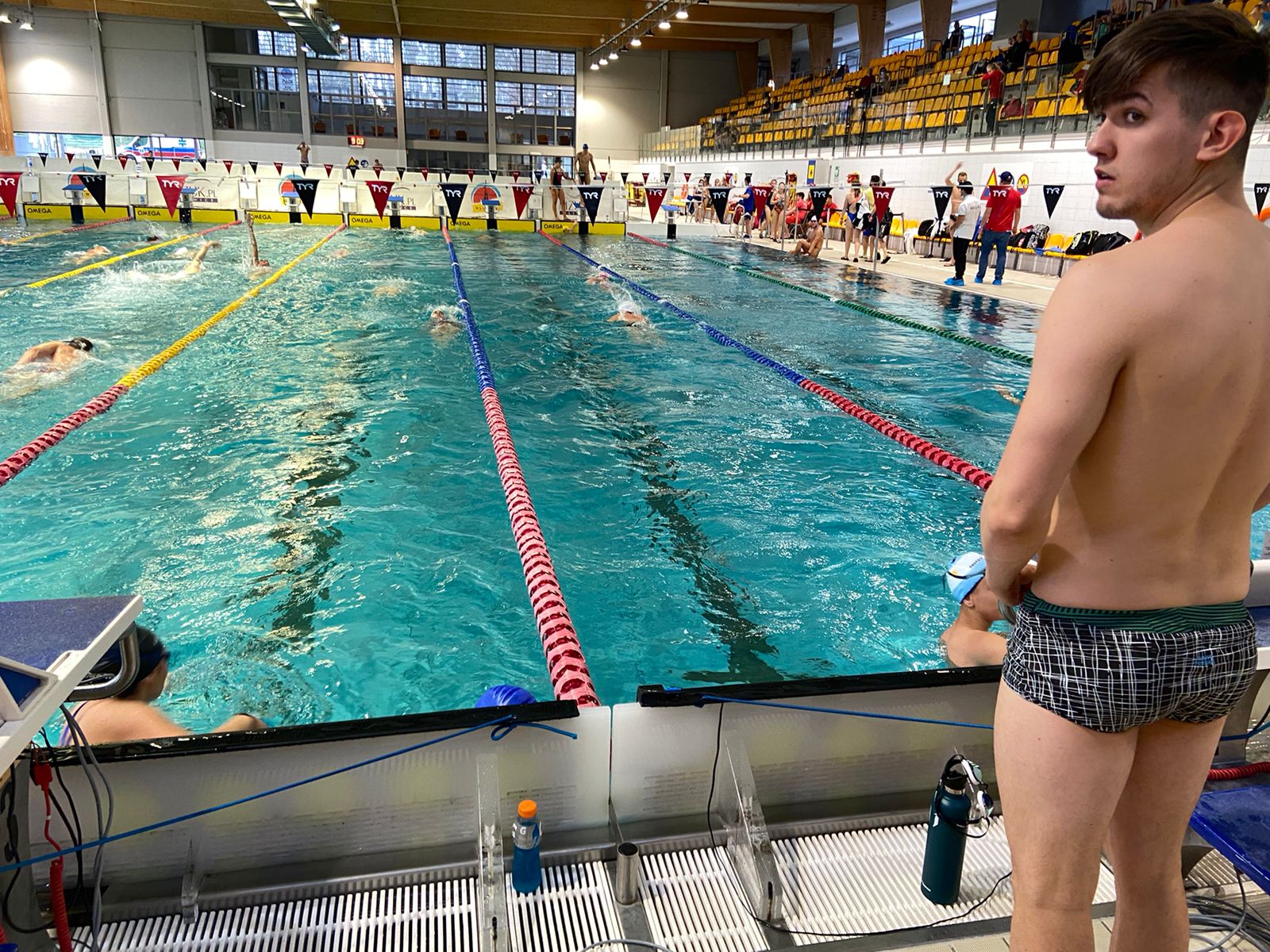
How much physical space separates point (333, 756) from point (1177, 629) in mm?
1457

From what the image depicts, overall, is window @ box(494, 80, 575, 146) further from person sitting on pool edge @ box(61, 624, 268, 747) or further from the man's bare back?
the man's bare back

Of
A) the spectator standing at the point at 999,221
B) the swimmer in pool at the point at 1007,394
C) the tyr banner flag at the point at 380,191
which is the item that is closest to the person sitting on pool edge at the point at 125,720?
the swimmer in pool at the point at 1007,394

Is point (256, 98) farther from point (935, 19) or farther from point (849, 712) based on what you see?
point (849, 712)

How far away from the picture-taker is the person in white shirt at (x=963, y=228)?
1218 centimetres

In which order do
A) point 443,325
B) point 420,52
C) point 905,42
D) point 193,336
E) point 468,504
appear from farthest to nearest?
point 420,52 < point 905,42 < point 443,325 < point 193,336 < point 468,504

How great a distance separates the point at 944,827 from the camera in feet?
5.56

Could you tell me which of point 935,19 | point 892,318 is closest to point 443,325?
point 892,318

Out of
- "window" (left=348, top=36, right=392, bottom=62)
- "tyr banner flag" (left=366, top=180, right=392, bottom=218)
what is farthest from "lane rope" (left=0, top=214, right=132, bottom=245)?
"window" (left=348, top=36, right=392, bottom=62)

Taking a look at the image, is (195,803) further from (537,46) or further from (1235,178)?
(537,46)

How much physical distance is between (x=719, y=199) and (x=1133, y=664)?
20.1 metres

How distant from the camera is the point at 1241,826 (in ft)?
5.42

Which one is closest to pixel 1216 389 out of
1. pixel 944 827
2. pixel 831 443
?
pixel 944 827

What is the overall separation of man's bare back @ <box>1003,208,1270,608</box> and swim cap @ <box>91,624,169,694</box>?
1.38 m

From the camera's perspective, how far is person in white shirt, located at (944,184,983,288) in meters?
12.2
